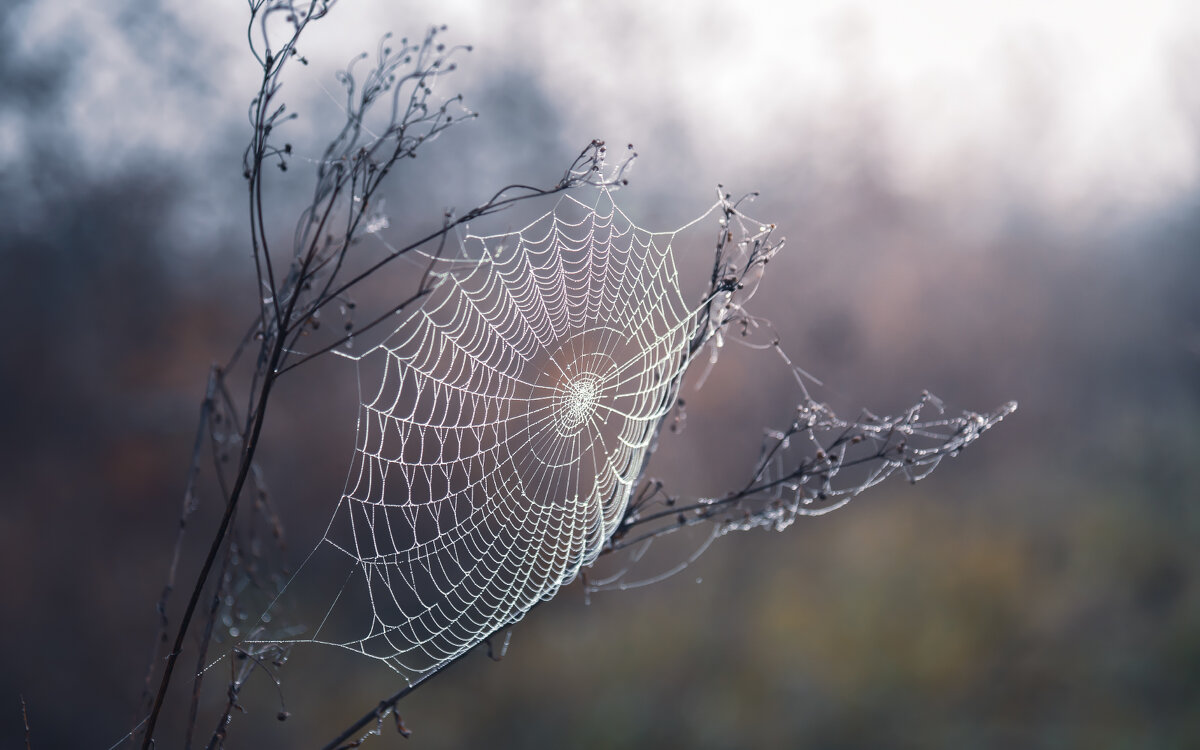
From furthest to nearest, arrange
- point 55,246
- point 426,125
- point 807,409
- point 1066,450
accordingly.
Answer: point 1066,450, point 55,246, point 807,409, point 426,125

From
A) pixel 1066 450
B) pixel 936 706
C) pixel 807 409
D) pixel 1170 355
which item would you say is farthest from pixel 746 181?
pixel 807 409

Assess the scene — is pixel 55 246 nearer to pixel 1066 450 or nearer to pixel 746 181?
pixel 746 181

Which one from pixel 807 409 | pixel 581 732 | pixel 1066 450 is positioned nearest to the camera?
pixel 807 409

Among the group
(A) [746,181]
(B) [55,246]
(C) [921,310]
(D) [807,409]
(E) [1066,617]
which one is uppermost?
(B) [55,246]

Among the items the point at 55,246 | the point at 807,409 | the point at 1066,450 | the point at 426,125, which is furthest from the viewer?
the point at 1066,450

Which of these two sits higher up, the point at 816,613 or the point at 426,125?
the point at 816,613

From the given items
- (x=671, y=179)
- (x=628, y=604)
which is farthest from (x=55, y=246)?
(x=628, y=604)

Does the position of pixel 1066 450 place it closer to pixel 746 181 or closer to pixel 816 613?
pixel 816 613

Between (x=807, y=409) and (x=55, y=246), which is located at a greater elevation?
(x=55, y=246)

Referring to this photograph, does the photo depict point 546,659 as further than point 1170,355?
No
